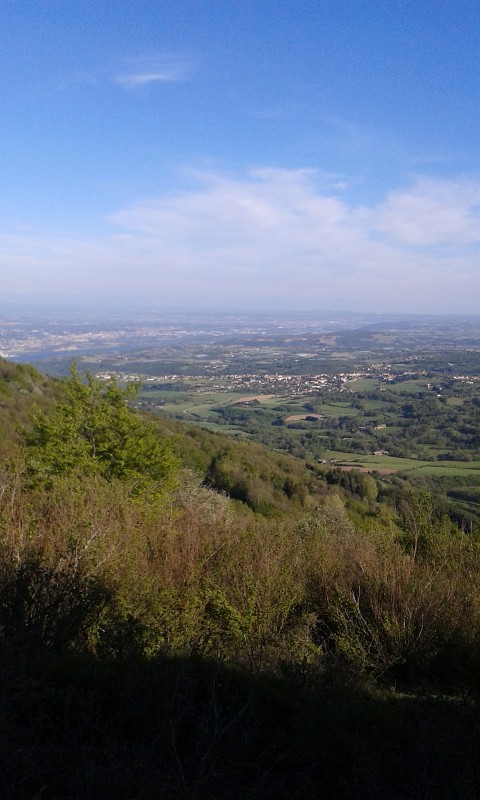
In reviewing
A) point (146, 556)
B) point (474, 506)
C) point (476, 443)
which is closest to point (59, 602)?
point (146, 556)

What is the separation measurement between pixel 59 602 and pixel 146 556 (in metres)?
2.21

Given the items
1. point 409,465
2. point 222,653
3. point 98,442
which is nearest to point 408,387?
point 409,465

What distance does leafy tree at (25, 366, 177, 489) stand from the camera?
→ 12414 mm

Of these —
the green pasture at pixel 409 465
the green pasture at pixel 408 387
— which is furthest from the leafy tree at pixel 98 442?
the green pasture at pixel 408 387

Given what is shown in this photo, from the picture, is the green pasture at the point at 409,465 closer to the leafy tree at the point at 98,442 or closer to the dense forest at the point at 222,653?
the dense forest at the point at 222,653

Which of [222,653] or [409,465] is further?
[409,465]

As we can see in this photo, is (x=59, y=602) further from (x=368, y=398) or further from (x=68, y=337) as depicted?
(x=68, y=337)

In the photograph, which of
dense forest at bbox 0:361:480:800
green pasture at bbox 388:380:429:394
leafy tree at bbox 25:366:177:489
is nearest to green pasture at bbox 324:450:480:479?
green pasture at bbox 388:380:429:394

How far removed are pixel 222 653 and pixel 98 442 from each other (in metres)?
8.64

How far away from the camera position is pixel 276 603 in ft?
24.4

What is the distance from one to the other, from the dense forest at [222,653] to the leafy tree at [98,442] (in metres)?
0.15

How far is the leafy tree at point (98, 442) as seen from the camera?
1241 centimetres

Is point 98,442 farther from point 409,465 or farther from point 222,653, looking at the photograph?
point 409,465

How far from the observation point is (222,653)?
612 cm
